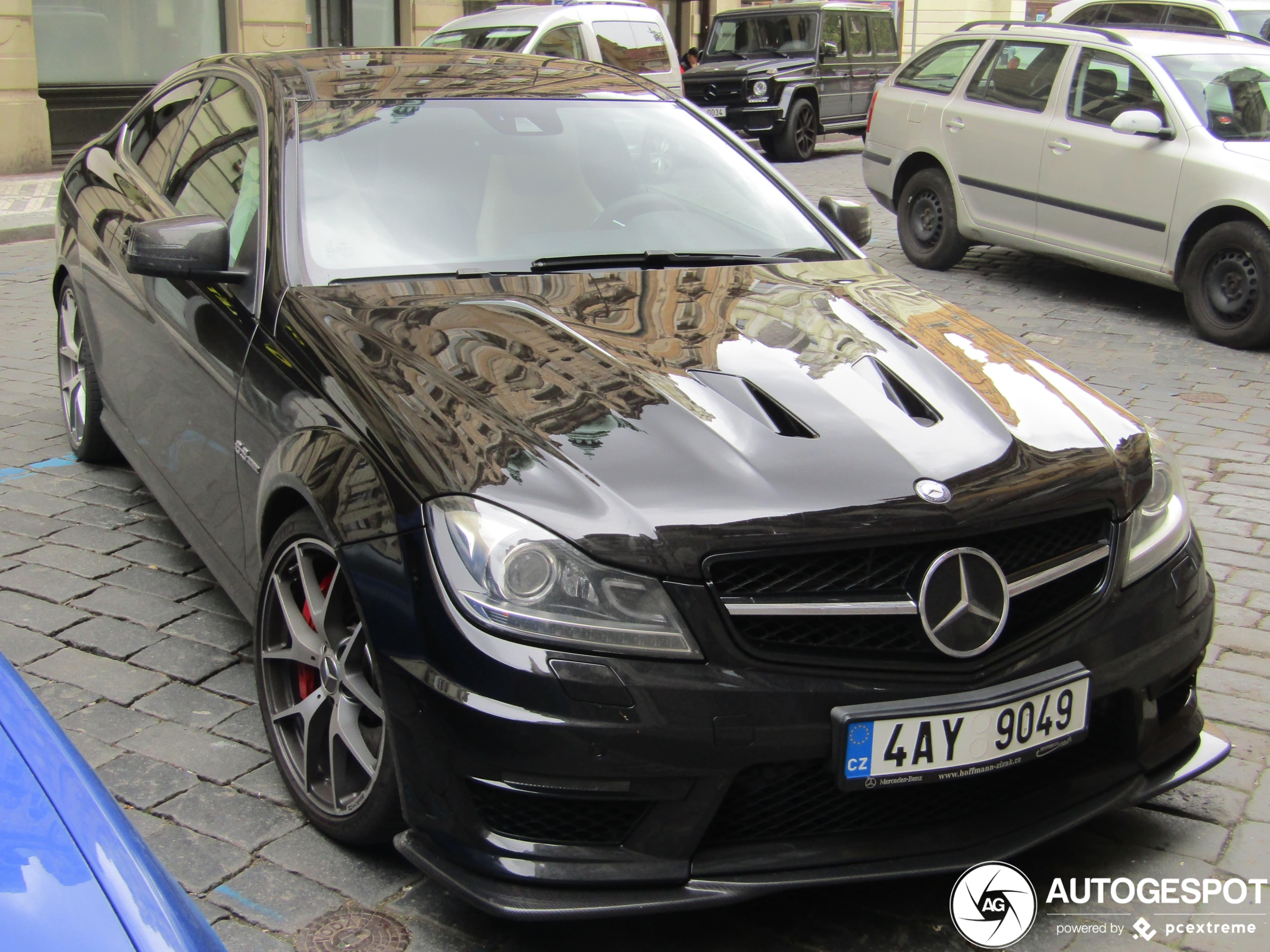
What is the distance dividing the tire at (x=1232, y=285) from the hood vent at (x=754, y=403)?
229 inches

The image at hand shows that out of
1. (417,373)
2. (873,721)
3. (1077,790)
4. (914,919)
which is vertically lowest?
(914,919)

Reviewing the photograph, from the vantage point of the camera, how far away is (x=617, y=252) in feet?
11.7

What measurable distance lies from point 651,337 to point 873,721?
1054 millimetres

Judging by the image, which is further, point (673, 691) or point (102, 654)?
point (102, 654)

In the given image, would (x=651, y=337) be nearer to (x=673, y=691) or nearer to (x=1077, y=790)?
→ (x=673, y=691)

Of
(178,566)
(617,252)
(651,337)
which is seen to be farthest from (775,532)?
(178,566)

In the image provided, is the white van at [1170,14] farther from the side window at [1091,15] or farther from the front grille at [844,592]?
the front grille at [844,592]

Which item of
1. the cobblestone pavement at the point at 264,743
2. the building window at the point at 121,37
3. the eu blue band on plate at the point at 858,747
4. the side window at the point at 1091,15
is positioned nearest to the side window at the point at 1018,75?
the cobblestone pavement at the point at 264,743

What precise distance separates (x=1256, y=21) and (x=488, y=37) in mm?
8913

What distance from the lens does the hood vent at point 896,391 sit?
2736mm

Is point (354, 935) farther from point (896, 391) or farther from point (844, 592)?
point (896, 391)

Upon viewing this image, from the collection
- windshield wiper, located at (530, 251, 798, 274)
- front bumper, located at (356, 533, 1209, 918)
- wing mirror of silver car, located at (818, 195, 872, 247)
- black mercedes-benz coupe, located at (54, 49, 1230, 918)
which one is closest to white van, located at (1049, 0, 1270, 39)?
wing mirror of silver car, located at (818, 195, 872, 247)

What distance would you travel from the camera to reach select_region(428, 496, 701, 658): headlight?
7.45 feet

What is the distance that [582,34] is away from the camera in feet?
51.0
